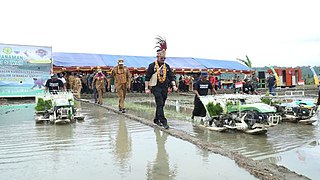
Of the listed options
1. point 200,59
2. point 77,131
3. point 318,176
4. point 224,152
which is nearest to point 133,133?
point 77,131

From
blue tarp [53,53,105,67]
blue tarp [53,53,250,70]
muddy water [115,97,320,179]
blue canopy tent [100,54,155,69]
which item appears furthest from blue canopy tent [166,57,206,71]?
muddy water [115,97,320,179]

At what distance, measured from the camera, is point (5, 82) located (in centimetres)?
1948

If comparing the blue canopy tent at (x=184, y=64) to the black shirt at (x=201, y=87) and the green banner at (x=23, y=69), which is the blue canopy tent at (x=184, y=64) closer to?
the green banner at (x=23, y=69)

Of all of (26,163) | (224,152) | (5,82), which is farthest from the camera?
(5,82)

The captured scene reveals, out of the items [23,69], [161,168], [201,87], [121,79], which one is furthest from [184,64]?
[161,168]

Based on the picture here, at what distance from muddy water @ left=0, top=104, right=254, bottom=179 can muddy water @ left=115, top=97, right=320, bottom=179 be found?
91 centimetres

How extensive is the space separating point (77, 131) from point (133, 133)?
1360 mm

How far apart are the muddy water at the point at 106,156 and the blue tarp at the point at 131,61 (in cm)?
1787

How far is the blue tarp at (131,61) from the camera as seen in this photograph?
25.5m

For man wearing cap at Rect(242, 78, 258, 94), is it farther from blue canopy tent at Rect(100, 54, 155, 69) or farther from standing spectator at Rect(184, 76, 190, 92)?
standing spectator at Rect(184, 76, 190, 92)

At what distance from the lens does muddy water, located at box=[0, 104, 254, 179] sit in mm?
4434

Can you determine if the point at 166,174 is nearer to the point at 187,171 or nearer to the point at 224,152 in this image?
the point at 187,171

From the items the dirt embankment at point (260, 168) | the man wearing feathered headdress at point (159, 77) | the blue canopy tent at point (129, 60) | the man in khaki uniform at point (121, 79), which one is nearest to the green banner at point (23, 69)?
the blue canopy tent at point (129, 60)

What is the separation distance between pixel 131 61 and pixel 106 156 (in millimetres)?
23119
